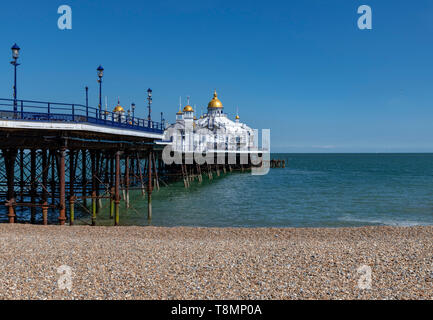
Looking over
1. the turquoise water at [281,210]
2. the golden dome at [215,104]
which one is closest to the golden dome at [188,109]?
the golden dome at [215,104]

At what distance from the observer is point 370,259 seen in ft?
34.1

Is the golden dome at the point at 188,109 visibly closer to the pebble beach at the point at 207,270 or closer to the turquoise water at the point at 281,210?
the turquoise water at the point at 281,210

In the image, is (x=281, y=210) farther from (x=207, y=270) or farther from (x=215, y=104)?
(x=215, y=104)

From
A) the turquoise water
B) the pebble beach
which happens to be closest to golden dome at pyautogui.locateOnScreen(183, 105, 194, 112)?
the turquoise water

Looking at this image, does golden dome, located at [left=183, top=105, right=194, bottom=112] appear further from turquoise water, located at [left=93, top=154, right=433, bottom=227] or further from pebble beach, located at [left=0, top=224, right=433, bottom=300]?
pebble beach, located at [left=0, top=224, right=433, bottom=300]

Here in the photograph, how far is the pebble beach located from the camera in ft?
25.6

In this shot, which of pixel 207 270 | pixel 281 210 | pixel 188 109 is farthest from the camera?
pixel 188 109

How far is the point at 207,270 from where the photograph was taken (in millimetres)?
9234

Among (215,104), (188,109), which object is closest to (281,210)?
(188,109)

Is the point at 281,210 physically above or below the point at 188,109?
below

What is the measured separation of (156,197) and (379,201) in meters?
19.9

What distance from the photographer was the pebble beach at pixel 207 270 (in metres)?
7.80

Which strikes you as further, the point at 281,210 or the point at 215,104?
the point at 215,104
